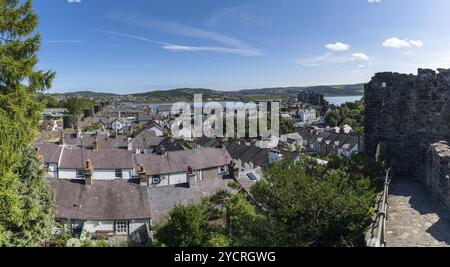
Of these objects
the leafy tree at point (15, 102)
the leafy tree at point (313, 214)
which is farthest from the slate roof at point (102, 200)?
the leafy tree at point (313, 214)

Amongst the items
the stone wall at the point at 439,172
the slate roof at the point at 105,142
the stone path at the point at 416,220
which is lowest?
the slate roof at the point at 105,142

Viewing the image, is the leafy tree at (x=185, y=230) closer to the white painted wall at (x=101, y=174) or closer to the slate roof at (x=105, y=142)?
the white painted wall at (x=101, y=174)

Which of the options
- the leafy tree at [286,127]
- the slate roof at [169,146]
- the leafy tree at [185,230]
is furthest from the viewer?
the leafy tree at [286,127]

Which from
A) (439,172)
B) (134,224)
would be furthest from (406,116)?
(134,224)

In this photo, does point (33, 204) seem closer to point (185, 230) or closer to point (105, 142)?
point (185, 230)
